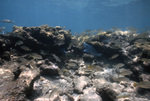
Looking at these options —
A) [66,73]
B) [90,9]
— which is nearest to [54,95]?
[66,73]

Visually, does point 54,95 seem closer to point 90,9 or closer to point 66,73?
point 66,73

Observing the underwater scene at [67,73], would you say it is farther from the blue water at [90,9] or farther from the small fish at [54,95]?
the blue water at [90,9]


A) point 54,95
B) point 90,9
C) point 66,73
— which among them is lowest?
point 54,95

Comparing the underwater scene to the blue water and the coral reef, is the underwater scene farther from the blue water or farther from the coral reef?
the blue water

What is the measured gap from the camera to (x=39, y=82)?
13.7 ft

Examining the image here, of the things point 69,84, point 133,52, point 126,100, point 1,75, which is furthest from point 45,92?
point 133,52

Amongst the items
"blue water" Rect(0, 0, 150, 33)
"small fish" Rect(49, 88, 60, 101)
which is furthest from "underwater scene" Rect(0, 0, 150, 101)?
"blue water" Rect(0, 0, 150, 33)

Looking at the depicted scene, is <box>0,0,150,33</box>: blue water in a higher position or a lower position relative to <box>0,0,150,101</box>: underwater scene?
higher

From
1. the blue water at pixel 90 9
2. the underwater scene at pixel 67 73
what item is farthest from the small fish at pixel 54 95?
the blue water at pixel 90 9

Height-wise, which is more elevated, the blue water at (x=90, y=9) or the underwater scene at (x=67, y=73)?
the blue water at (x=90, y=9)

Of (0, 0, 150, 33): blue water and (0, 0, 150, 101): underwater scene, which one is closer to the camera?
(0, 0, 150, 101): underwater scene

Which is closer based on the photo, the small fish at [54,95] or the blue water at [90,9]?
the small fish at [54,95]

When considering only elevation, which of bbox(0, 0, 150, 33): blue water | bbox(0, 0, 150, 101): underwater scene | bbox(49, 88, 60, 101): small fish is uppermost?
bbox(0, 0, 150, 33): blue water

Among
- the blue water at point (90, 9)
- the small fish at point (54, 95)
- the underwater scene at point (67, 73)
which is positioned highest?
the blue water at point (90, 9)
